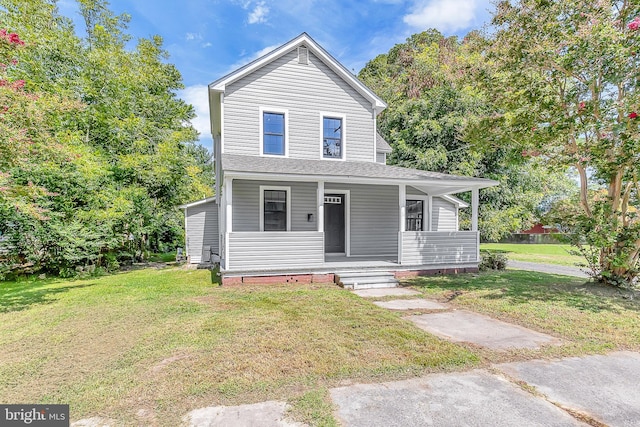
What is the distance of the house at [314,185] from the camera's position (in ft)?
27.5

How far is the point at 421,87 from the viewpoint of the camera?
812 inches

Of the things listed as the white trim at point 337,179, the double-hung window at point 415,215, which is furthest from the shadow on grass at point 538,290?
the double-hung window at point 415,215

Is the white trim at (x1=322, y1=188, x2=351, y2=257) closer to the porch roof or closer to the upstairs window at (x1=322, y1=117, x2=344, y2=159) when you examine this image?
the porch roof

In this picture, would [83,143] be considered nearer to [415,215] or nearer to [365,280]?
[365,280]

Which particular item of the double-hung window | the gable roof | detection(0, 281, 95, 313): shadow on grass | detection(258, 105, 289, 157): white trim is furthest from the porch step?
detection(0, 281, 95, 313): shadow on grass

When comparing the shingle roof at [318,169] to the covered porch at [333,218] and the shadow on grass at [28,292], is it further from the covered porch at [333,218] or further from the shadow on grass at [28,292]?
the shadow on grass at [28,292]

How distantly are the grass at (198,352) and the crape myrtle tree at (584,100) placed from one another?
571cm

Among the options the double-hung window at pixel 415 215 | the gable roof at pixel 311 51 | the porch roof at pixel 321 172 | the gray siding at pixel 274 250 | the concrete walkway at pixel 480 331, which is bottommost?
the concrete walkway at pixel 480 331

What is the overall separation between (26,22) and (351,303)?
54.5ft

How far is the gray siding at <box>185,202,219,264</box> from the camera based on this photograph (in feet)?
45.4

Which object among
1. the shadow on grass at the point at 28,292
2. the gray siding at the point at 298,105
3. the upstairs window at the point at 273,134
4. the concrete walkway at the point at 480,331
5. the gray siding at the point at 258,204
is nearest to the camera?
the concrete walkway at the point at 480,331

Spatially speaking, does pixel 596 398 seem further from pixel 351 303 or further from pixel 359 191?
pixel 359 191

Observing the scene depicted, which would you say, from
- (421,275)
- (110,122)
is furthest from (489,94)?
(110,122)

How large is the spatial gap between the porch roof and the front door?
1.32 metres
